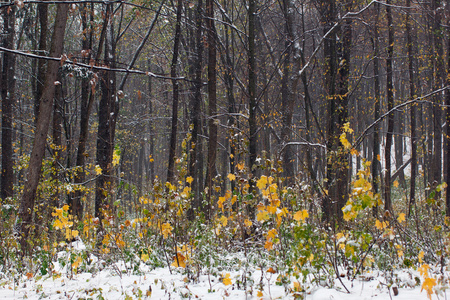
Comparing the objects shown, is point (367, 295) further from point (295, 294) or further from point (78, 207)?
point (78, 207)

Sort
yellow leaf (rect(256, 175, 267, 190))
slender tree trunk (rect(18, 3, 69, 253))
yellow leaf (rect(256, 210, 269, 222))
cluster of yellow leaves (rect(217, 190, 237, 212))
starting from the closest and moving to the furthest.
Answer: yellow leaf (rect(256, 210, 269, 222))
yellow leaf (rect(256, 175, 267, 190))
cluster of yellow leaves (rect(217, 190, 237, 212))
slender tree trunk (rect(18, 3, 69, 253))

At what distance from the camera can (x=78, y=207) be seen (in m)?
9.70

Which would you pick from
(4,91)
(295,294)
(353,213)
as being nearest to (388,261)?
(353,213)

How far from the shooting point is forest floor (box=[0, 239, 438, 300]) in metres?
2.78

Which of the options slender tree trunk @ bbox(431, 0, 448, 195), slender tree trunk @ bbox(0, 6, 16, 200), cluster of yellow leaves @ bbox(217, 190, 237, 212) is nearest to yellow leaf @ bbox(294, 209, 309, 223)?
cluster of yellow leaves @ bbox(217, 190, 237, 212)

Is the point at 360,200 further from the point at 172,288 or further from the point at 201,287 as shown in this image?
the point at 172,288

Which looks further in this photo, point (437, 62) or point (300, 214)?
point (437, 62)

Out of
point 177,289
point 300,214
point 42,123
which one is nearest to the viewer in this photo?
point 300,214

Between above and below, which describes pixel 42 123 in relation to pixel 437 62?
below

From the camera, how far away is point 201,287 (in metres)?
3.38

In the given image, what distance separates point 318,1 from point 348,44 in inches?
50.2

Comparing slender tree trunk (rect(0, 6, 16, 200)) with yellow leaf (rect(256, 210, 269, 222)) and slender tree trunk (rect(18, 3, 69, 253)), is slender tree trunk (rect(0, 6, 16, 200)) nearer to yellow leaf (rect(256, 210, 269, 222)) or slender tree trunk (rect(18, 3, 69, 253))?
slender tree trunk (rect(18, 3, 69, 253))

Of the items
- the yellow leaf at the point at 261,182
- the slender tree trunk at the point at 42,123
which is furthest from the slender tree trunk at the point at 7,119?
the yellow leaf at the point at 261,182

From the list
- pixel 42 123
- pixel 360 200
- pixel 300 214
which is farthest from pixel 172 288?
pixel 42 123
